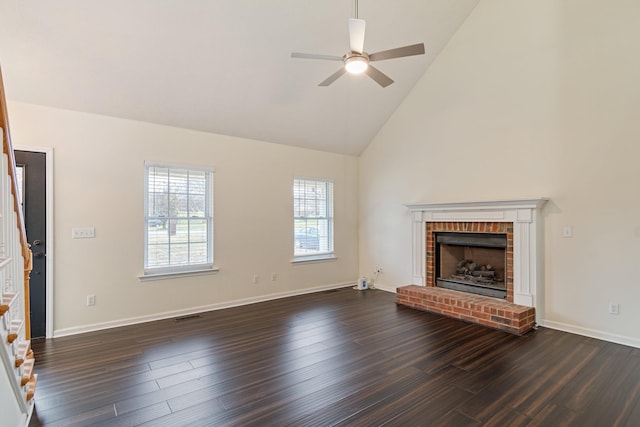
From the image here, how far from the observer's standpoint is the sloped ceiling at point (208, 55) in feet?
10.2

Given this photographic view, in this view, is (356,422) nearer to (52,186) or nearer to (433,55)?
(52,186)

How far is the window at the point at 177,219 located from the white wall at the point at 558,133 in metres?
3.40

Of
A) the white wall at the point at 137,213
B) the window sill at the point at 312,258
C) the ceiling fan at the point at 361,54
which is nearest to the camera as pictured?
the ceiling fan at the point at 361,54

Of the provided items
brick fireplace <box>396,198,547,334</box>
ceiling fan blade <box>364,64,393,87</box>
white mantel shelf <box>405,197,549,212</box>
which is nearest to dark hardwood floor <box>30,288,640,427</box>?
brick fireplace <box>396,198,547,334</box>

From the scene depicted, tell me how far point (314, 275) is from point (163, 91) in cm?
370

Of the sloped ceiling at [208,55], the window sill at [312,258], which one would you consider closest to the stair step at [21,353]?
the sloped ceiling at [208,55]

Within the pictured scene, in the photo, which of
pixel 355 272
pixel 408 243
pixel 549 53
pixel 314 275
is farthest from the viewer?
pixel 355 272

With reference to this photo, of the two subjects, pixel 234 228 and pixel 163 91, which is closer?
pixel 163 91

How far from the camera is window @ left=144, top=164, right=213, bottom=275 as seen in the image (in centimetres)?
439

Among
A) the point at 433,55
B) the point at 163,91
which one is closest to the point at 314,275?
the point at 163,91

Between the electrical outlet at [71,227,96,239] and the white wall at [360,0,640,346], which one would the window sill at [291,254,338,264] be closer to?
the white wall at [360,0,640,346]

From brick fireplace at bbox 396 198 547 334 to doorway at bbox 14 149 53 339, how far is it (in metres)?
4.50

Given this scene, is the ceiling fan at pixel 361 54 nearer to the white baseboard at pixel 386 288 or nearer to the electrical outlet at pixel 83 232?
the electrical outlet at pixel 83 232

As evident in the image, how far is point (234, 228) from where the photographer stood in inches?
197
